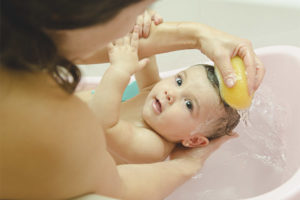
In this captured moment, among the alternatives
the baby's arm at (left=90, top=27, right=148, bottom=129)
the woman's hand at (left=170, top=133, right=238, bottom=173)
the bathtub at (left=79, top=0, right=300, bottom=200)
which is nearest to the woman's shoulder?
the baby's arm at (left=90, top=27, right=148, bottom=129)

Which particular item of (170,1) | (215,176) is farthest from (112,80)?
(170,1)

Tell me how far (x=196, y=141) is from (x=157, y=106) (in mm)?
166

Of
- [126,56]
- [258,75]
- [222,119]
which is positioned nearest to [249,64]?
A: [258,75]

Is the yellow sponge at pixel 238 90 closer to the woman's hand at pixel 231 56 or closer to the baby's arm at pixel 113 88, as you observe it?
the woman's hand at pixel 231 56

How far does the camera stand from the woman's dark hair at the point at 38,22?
0.43 meters

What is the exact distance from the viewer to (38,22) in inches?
17.5

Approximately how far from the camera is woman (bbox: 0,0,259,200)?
0.45 m

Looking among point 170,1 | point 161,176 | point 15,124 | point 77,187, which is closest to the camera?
point 15,124

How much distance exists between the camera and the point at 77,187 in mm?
624

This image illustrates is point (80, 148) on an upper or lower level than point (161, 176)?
upper

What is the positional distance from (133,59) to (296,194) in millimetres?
574

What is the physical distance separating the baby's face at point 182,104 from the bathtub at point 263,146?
28 cm

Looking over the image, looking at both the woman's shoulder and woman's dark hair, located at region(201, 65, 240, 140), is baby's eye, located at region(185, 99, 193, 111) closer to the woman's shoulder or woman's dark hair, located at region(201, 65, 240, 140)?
woman's dark hair, located at region(201, 65, 240, 140)

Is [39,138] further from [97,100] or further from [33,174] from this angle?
[97,100]
